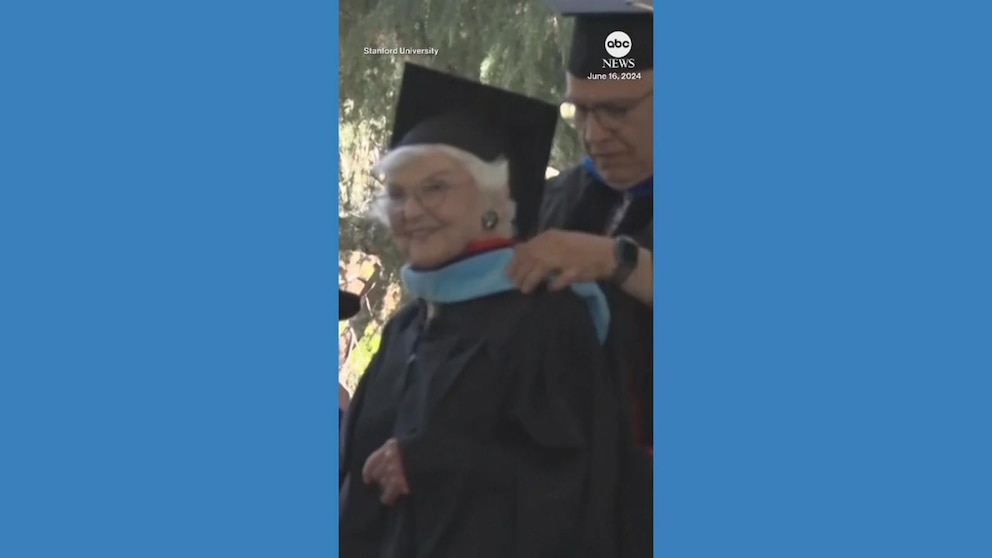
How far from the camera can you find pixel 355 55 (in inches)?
84.9

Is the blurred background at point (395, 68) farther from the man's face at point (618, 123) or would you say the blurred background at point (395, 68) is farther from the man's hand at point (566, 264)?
the man's hand at point (566, 264)

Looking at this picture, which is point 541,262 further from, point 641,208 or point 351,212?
point 351,212

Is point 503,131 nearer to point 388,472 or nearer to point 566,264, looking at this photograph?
point 566,264

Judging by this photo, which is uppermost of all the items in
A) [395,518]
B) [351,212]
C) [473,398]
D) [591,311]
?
[351,212]

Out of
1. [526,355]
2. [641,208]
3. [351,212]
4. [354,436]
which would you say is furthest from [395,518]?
[641,208]

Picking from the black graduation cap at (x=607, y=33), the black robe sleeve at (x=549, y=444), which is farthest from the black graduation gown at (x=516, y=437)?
the black graduation cap at (x=607, y=33)

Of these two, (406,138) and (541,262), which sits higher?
(406,138)

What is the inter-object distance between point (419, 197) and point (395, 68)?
206 mm

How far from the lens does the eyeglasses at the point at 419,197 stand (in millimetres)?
2137

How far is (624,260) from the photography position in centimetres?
212

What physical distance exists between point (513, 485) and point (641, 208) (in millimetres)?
469

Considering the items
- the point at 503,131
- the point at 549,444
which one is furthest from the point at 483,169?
the point at 549,444

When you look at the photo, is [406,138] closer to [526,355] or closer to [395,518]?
[526,355]

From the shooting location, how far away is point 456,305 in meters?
2.13
